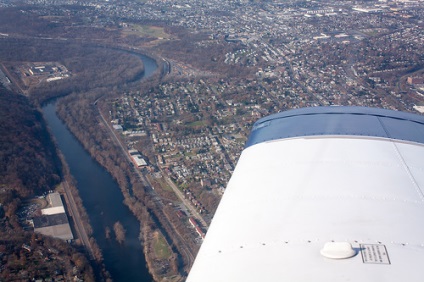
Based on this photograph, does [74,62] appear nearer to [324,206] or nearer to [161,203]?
[161,203]

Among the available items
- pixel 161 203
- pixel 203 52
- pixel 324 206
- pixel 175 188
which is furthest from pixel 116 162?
pixel 203 52

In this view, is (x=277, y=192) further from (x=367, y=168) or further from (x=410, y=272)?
(x=410, y=272)

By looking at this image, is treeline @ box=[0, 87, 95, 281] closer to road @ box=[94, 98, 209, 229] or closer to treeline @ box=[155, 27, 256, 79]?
road @ box=[94, 98, 209, 229]

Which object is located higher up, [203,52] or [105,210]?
[203,52]

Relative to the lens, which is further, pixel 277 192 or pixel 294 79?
pixel 294 79

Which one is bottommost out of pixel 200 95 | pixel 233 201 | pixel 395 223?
pixel 200 95

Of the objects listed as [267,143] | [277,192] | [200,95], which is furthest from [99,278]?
[200,95]
